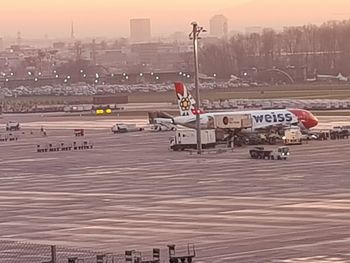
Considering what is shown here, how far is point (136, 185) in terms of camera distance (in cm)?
6644

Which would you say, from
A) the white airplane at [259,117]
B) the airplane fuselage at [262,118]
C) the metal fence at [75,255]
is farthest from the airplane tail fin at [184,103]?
the metal fence at [75,255]

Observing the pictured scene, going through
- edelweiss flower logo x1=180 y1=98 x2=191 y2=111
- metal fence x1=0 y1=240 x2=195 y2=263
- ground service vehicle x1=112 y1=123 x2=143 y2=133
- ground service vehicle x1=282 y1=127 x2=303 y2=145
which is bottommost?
ground service vehicle x1=112 y1=123 x2=143 y2=133

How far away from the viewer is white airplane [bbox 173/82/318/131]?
330 ft

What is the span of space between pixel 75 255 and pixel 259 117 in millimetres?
59303

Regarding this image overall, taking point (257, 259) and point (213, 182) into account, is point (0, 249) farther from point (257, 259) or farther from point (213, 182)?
point (213, 182)

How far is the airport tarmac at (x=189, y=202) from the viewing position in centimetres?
4416

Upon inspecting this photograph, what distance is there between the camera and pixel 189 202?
57031mm

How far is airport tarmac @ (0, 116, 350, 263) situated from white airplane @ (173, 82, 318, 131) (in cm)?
823

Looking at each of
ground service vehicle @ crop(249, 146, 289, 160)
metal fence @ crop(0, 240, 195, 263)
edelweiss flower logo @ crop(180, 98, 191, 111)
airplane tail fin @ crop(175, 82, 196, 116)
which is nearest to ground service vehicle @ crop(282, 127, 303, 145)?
ground service vehicle @ crop(249, 146, 289, 160)

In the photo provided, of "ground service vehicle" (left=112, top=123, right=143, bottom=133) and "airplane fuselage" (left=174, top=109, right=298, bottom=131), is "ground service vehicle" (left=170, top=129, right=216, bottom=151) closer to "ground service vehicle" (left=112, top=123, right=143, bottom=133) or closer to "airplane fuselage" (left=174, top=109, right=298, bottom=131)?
"airplane fuselage" (left=174, top=109, right=298, bottom=131)

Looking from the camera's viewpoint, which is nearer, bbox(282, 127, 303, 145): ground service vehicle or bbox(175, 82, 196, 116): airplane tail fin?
bbox(282, 127, 303, 145): ground service vehicle

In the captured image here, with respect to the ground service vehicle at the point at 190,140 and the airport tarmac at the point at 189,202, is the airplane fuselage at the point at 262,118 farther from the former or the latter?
the airport tarmac at the point at 189,202

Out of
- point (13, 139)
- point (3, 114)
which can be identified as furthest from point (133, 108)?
point (13, 139)

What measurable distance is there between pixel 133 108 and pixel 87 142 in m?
65.4
